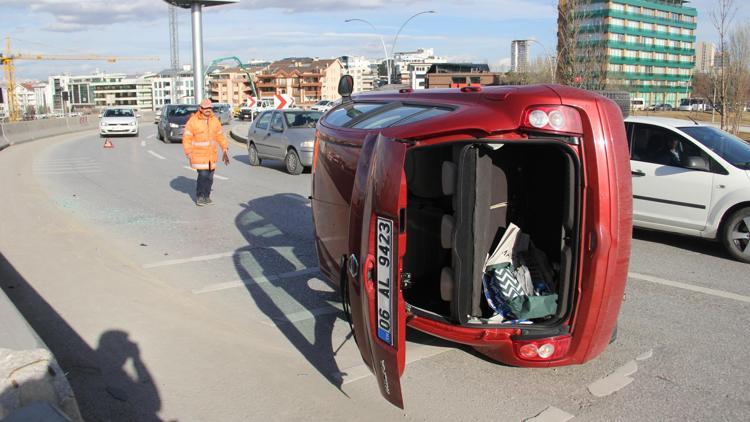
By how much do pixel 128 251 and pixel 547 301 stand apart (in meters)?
5.69

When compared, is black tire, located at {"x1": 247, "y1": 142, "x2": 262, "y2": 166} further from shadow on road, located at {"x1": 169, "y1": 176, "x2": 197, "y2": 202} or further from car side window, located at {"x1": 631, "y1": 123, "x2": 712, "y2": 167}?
car side window, located at {"x1": 631, "y1": 123, "x2": 712, "y2": 167}

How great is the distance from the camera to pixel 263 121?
61.9 ft

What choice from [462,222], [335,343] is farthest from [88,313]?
[462,222]

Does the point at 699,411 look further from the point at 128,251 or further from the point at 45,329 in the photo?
the point at 128,251

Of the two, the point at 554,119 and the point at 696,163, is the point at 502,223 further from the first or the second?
the point at 696,163

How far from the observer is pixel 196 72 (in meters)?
58.5

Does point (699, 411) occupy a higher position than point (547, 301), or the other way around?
point (547, 301)

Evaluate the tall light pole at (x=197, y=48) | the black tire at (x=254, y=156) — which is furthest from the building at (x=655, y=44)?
the black tire at (x=254, y=156)

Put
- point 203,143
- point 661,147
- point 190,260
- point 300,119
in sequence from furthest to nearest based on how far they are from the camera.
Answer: point 300,119, point 203,143, point 661,147, point 190,260

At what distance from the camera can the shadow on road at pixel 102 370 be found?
157 inches

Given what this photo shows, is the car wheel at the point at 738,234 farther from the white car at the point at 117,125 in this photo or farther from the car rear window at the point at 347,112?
the white car at the point at 117,125

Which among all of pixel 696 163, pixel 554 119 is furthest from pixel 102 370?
pixel 696 163

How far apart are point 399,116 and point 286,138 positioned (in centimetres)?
1266

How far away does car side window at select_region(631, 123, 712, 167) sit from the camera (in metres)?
8.26
